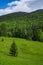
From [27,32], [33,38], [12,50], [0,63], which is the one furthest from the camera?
[27,32]

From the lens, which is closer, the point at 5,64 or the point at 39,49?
the point at 5,64

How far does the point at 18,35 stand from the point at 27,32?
23.5ft

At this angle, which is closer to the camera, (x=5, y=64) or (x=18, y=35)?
(x=5, y=64)

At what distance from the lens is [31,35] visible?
476 feet

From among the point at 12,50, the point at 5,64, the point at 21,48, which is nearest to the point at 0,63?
the point at 5,64

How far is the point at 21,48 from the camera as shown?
89.0m

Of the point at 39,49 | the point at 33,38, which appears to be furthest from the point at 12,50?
the point at 33,38

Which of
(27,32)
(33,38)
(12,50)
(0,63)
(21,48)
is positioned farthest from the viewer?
(27,32)

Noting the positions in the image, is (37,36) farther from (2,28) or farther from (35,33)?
(2,28)

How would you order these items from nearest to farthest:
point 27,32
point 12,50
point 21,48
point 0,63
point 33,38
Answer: point 0,63 → point 12,50 → point 21,48 → point 33,38 → point 27,32

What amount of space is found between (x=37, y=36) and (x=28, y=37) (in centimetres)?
615

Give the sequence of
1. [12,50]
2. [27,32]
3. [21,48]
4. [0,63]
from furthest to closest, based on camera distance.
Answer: [27,32] < [21,48] < [12,50] < [0,63]

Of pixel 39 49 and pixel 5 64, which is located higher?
pixel 5 64

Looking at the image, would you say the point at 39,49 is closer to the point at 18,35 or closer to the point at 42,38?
the point at 42,38
